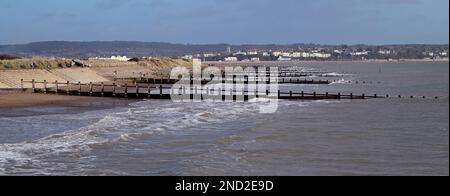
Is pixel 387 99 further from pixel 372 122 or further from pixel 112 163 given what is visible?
pixel 112 163

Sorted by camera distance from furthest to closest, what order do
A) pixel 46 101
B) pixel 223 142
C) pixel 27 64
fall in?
pixel 27 64 < pixel 46 101 < pixel 223 142

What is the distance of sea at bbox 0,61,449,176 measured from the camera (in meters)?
15.1

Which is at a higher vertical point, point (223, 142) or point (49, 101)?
point (223, 142)

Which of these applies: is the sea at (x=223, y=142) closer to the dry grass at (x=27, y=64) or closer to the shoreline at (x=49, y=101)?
the shoreline at (x=49, y=101)

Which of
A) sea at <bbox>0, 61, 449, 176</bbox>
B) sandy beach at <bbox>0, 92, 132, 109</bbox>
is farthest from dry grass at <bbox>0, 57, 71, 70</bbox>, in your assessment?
sea at <bbox>0, 61, 449, 176</bbox>

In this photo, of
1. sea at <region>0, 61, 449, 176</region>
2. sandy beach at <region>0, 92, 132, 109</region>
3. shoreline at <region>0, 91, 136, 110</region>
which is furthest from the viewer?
sandy beach at <region>0, 92, 132, 109</region>

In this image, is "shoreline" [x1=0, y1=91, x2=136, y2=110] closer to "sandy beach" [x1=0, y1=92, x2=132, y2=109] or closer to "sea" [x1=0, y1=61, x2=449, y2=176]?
"sandy beach" [x1=0, y1=92, x2=132, y2=109]

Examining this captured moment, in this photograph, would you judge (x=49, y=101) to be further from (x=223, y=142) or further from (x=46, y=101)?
(x=223, y=142)

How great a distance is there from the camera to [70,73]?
6912cm

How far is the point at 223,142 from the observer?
1975 centimetres

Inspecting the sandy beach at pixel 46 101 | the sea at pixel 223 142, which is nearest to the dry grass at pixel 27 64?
the sandy beach at pixel 46 101

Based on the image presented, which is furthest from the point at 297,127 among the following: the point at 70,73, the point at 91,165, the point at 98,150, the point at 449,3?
the point at 70,73

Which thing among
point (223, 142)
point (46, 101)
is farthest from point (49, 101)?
point (223, 142)

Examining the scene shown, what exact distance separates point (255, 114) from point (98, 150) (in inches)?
579
